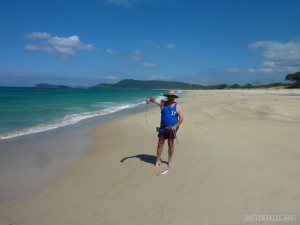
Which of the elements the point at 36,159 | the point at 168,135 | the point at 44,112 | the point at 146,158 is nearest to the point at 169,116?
the point at 168,135

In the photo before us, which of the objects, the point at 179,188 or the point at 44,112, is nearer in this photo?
the point at 179,188

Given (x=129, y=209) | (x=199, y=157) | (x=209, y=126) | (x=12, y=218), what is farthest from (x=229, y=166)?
(x=209, y=126)

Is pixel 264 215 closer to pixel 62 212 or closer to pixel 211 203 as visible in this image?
pixel 211 203

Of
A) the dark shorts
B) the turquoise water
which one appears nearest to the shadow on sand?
the dark shorts

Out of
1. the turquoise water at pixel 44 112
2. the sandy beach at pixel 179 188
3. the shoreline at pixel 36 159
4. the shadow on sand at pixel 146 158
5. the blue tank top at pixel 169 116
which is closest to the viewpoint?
the sandy beach at pixel 179 188

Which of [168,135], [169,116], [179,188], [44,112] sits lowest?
[44,112]

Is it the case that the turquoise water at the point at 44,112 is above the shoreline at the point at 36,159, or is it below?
below

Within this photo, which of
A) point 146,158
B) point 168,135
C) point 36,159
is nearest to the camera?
point 168,135

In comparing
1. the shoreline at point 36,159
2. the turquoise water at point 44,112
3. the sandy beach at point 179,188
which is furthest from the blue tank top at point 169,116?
the turquoise water at point 44,112

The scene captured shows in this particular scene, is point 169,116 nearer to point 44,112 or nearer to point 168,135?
point 168,135

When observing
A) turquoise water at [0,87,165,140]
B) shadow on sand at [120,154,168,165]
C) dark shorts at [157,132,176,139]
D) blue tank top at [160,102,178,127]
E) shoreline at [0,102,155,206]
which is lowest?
turquoise water at [0,87,165,140]

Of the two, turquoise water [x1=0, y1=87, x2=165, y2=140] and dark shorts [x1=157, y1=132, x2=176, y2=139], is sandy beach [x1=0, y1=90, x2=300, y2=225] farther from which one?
turquoise water [x1=0, y1=87, x2=165, y2=140]

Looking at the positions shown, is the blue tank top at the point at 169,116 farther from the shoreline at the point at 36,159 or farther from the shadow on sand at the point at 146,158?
the shoreline at the point at 36,159

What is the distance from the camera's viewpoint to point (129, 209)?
4418 mm
